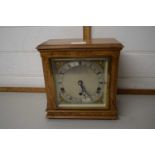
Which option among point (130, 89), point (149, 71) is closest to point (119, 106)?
point (130, 89)

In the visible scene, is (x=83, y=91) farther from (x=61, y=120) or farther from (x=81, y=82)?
(x=61, y=120)

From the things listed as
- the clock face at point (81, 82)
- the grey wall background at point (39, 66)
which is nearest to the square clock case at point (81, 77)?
the clock face at point (81, 82)

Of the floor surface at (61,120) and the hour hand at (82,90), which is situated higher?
the hour hand at (82,90)

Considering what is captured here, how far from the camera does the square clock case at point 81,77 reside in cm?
70

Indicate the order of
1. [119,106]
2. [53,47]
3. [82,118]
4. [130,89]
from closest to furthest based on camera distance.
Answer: [53,47] → [82,118] → [119,106] → [130,89]

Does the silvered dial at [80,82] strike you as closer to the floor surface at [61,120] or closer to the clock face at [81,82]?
the clock face at [81,82]

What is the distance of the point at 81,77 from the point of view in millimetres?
781

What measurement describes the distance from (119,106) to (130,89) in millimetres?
181

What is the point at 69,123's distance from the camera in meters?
0.79

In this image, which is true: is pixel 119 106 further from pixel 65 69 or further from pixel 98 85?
pixel 65 69

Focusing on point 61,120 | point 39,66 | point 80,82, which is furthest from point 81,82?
point 39,66

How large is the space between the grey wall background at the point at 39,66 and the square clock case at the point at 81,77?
101mm

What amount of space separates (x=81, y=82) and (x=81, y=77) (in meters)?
0.02

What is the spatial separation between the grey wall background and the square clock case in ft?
0.33
